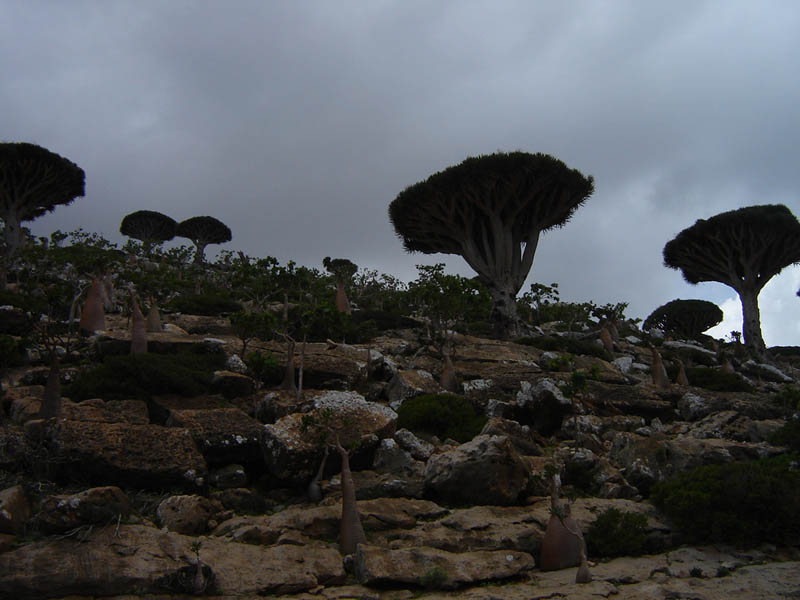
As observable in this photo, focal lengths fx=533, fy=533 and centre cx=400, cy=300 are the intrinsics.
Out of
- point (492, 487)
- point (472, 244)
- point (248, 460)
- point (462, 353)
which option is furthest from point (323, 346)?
point (472, 244)

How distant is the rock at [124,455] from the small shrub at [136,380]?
115 inches

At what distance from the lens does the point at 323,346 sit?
64.5ft

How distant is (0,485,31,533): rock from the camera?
649cm

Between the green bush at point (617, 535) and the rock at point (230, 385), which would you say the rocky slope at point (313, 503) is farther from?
the green bush at point (617, 535)

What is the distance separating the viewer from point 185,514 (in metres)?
7.89

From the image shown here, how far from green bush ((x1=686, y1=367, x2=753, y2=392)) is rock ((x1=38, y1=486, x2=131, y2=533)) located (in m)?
23.4

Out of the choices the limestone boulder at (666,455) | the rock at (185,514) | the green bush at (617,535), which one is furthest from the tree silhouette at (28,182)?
the green bush at (617,535)

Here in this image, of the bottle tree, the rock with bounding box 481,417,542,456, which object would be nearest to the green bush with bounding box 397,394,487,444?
the rock with bounding box 481,417,542,456

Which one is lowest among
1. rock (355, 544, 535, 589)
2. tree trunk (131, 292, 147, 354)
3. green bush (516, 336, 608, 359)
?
rock (355, 544, 535, 589)

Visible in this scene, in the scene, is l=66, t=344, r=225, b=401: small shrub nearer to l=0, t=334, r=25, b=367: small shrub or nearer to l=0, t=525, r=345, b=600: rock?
l=0, t=334, r=25, b=367: small shrub

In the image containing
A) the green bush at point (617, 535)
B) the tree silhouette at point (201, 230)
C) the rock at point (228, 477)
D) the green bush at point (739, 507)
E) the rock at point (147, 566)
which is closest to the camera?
the rock at point (147, 566)

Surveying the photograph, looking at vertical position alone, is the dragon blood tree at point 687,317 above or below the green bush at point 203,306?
above

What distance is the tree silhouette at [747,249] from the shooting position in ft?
123

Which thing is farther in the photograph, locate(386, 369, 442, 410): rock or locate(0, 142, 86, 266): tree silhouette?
locate(0, 142, 86, 266): tree silhouette
